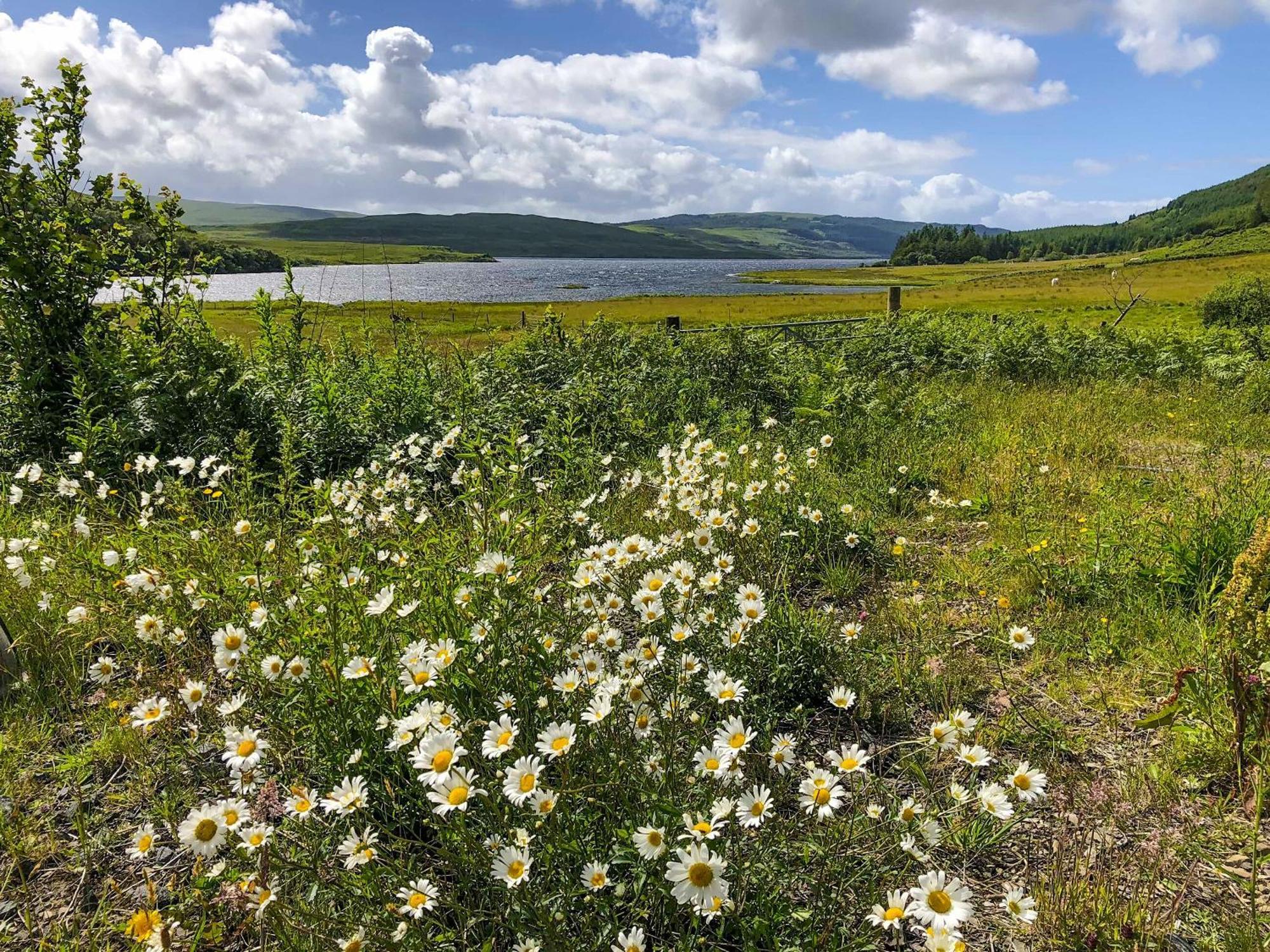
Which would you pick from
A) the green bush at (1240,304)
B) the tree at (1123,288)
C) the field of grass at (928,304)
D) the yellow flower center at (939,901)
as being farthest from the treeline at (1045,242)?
the yellow flower center at (939,901)

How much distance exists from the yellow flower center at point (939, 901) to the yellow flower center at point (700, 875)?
0.53 metres

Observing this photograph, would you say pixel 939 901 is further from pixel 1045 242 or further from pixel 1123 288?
pixel 1045 242

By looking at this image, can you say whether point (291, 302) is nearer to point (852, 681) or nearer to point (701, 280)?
point (852, 681)

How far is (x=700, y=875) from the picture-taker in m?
1.58

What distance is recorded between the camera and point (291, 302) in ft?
25.3

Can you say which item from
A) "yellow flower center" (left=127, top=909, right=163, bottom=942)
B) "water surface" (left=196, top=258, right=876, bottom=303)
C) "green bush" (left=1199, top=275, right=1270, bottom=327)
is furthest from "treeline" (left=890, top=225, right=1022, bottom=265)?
"yellow flower center" (left=127, top=909, right=163, bottom=942)

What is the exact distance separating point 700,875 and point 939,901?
572mm

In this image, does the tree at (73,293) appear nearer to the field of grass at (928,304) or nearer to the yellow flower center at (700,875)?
the yellow flower center at (700,875)

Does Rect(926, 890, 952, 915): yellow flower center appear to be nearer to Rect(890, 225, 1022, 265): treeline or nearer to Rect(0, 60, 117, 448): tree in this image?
Rect(0, 60, 117, 448): tree

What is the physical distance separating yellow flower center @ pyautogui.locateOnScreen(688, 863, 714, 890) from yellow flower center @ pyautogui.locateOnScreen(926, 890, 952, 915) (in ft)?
1.72

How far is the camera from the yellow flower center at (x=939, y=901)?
156cm

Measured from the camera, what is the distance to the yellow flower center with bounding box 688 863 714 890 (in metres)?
1.56

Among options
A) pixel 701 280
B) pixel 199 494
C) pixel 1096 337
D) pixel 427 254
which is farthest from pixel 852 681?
pixel 427 254

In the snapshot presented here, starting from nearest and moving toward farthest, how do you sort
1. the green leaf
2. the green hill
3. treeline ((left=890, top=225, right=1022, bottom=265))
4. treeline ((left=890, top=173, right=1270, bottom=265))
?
the green leaf < the green hill < treeline ((left=890, top=173, right=1270, bottom=265)) < treeline ((left=890, top=225, right=1022, bottom=265))
